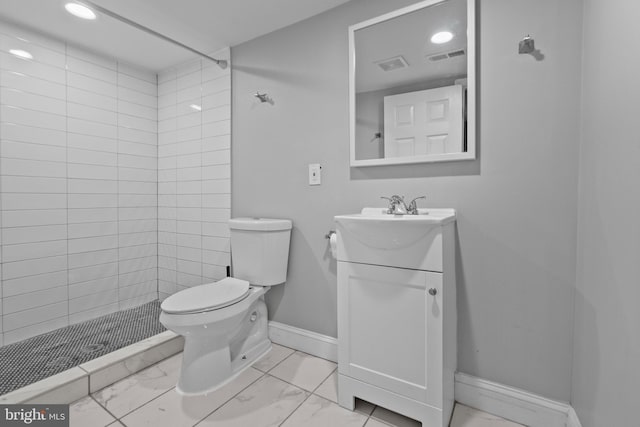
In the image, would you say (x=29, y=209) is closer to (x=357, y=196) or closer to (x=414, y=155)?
(x=357, y=196)

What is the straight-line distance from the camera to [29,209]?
1.96 metres

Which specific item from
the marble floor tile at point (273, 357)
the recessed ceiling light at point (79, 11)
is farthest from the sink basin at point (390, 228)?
the recessed ceiling light at point (79, 11)

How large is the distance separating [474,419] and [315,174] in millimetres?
1438

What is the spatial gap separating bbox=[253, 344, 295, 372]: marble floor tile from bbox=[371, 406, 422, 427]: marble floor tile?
0.66 meters

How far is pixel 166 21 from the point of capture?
190 centimetres

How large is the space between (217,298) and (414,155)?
1.26 meters

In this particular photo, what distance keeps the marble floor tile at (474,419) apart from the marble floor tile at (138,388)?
1.39m

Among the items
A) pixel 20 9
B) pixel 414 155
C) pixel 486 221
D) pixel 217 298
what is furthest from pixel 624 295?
pixel 20 9

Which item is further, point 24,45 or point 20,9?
point 24,45

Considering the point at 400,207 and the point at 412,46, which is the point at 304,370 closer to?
the point at 400,207

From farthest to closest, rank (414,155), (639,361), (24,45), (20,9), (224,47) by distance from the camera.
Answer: (224,47) → (24,45) → (20,9) → (414,155) → (639,361)

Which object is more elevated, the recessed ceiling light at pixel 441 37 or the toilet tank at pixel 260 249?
the recessed ceiling light at pixel 441 37

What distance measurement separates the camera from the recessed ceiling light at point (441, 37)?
4.63ft

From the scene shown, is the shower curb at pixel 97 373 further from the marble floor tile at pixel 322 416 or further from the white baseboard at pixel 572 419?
the white baseboard at pixel 572 419
